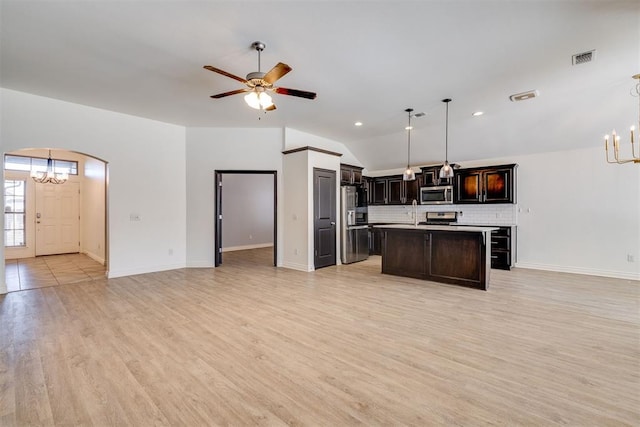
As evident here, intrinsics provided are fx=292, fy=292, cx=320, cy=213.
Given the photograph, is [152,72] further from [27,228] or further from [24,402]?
[27,228]

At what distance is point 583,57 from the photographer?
337 cm

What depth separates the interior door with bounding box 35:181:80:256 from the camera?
7812mm

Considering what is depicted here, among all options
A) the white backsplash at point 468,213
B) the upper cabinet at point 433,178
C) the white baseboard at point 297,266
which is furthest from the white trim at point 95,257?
the upper cabinet at point 433,178

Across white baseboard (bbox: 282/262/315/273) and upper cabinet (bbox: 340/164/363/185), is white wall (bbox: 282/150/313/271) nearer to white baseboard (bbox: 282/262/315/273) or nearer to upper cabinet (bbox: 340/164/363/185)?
white baseboard (bbox: 282/262/315/273)

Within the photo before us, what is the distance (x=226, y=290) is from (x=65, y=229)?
6848 millimetres

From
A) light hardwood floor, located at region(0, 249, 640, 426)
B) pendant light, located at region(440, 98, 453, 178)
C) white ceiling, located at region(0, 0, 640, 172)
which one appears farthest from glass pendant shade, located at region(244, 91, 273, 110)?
pendant light, located at region(440, 98, 453, 178)

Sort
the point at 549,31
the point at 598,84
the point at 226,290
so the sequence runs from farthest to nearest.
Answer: the point at 226,290 → the point at 598,84 → the point at 549,31

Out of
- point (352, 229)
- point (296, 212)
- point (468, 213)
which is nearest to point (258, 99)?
point (296, 212)

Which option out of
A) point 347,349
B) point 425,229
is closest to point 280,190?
point 425,229

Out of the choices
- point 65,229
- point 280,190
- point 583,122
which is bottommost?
point 65,229

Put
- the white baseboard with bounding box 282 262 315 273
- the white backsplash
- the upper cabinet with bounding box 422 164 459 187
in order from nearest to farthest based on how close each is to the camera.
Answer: the white baseboard with bounding box 282 262 315 273
the white backsplash
the upper cabinet with bounding box 422 164 459 187

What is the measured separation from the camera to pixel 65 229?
27.1ft

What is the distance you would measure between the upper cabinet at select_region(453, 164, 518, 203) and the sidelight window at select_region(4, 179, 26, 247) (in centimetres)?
1093

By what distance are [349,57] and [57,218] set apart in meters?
9.21
